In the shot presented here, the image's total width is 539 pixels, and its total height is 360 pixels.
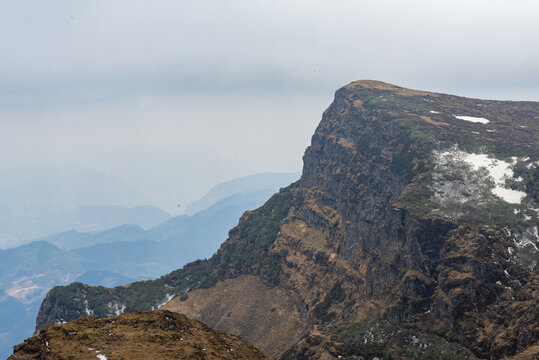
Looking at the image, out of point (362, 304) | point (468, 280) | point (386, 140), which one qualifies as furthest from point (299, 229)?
point (468, 280)

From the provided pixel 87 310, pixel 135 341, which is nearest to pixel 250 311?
pixel 87 310

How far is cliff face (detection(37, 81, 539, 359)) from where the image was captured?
248 ft

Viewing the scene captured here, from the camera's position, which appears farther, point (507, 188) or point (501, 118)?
point (501, 118)

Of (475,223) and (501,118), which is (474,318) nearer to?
(475,223)

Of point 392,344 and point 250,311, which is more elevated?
point 392,344

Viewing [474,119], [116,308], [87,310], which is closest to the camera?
[474,119]

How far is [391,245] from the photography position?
103 metres

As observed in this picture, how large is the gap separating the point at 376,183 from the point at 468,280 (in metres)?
56.1

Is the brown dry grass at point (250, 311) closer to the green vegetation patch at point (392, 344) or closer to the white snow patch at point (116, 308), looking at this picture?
the white snow patch at point (116, 308)

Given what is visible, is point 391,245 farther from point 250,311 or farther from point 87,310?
point 87,310

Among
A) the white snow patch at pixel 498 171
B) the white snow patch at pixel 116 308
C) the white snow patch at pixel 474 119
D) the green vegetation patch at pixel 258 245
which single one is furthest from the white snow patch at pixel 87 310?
the white snow patch at pixel 474 119

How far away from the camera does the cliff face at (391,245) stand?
7550 centimetres

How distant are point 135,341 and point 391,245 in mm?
78921

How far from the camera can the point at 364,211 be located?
421ft
